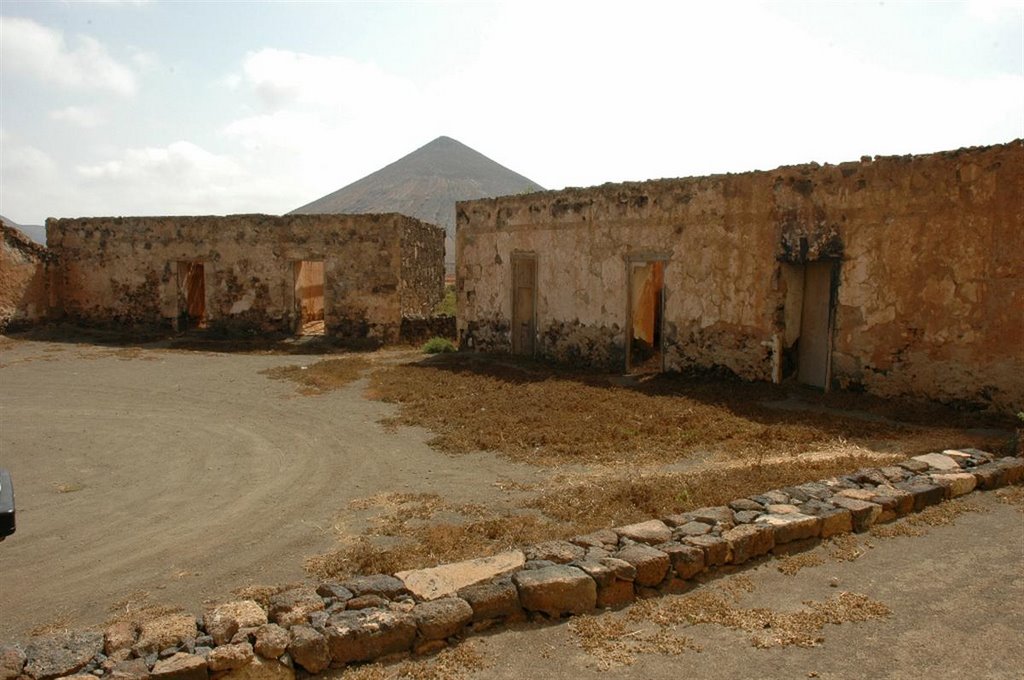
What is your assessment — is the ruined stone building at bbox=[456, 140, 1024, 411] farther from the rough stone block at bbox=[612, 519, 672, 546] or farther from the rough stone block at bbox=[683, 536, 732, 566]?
the rough stone block at bbox=[612, 519, 672, 546]

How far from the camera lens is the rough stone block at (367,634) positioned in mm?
3742

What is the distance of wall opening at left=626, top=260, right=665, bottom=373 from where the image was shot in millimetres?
13578

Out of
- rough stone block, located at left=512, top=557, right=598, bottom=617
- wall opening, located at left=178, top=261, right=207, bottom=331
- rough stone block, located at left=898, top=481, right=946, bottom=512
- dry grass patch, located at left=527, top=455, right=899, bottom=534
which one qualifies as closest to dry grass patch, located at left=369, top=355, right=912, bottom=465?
dry grass patch, located at left=527, top=455, right=899, bottom=534

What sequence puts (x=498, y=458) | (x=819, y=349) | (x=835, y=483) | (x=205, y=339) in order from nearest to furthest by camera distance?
(x=835, y=483) → (x=498, y=458) → (x=819, y=349) → (x=205, y=339)

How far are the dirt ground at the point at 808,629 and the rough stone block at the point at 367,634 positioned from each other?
9 cm

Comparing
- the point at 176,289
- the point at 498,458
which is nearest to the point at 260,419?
the point at 498,458

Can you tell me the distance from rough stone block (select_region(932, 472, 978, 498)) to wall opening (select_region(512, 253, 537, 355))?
9.82 m

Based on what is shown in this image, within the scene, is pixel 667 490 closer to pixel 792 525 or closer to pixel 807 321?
pixel 792 525

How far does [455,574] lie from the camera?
14.2 ft

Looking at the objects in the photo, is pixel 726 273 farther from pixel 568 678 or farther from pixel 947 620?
pixel 568 678

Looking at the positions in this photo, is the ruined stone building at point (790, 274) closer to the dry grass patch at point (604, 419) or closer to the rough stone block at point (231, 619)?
the dry grass patch at point (604, 419)

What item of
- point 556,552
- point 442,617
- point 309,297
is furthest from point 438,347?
point 442,617

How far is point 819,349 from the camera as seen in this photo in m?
11.4

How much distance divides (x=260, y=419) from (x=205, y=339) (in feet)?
37.2
